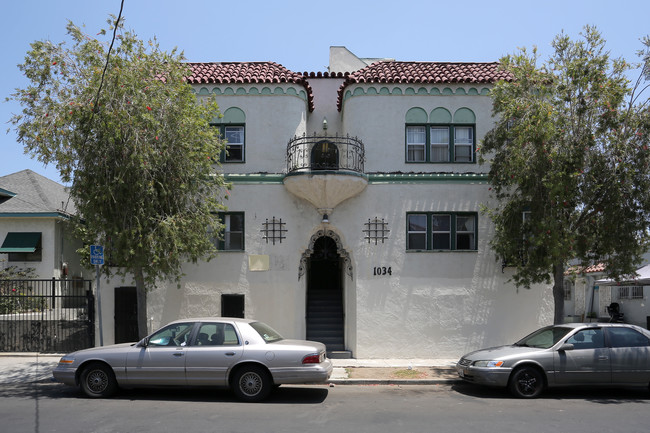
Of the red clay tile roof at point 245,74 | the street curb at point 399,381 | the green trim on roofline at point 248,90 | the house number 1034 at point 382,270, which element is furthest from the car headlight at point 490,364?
the red clay tile roof at point 245,74

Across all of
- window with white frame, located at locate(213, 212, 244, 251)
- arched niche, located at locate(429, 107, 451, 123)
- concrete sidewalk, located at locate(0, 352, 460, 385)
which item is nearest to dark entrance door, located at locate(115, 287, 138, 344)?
concrete sidewalk, located at locate(0, 352, 460, 385)

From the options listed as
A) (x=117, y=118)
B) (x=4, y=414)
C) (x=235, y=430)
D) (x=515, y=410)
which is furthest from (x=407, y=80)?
(x=4, y=414)

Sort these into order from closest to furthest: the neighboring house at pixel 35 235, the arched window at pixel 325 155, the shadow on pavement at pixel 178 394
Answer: the shadow on pavement at pixel 178 394, the arched window at pixel 325 155, the neighboring house at pixel 35 235

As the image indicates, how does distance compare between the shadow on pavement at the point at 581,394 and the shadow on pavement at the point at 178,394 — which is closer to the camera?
the shadow on pavement at the point at 178,394

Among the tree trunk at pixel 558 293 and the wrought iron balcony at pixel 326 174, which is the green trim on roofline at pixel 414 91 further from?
the tree trunk at pixel 558 293

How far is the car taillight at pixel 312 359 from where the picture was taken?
9773 mm

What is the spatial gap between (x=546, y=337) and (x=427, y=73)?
822cm

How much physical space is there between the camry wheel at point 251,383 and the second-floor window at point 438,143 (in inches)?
322

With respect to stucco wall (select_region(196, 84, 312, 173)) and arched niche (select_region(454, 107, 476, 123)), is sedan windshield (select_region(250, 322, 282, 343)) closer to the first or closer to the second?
stucco wall (select_region(196, 84, 312, 173))

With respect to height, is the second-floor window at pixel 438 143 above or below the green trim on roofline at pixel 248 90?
below

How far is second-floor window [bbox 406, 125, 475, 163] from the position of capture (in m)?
15.9

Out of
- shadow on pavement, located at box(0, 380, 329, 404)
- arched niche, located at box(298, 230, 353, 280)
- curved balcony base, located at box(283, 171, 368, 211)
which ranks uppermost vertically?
curved balcony base, located at box(283, 171, 368, 211)

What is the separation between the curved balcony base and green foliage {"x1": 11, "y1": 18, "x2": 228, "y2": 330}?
3041 millimetres

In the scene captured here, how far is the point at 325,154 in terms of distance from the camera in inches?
651
